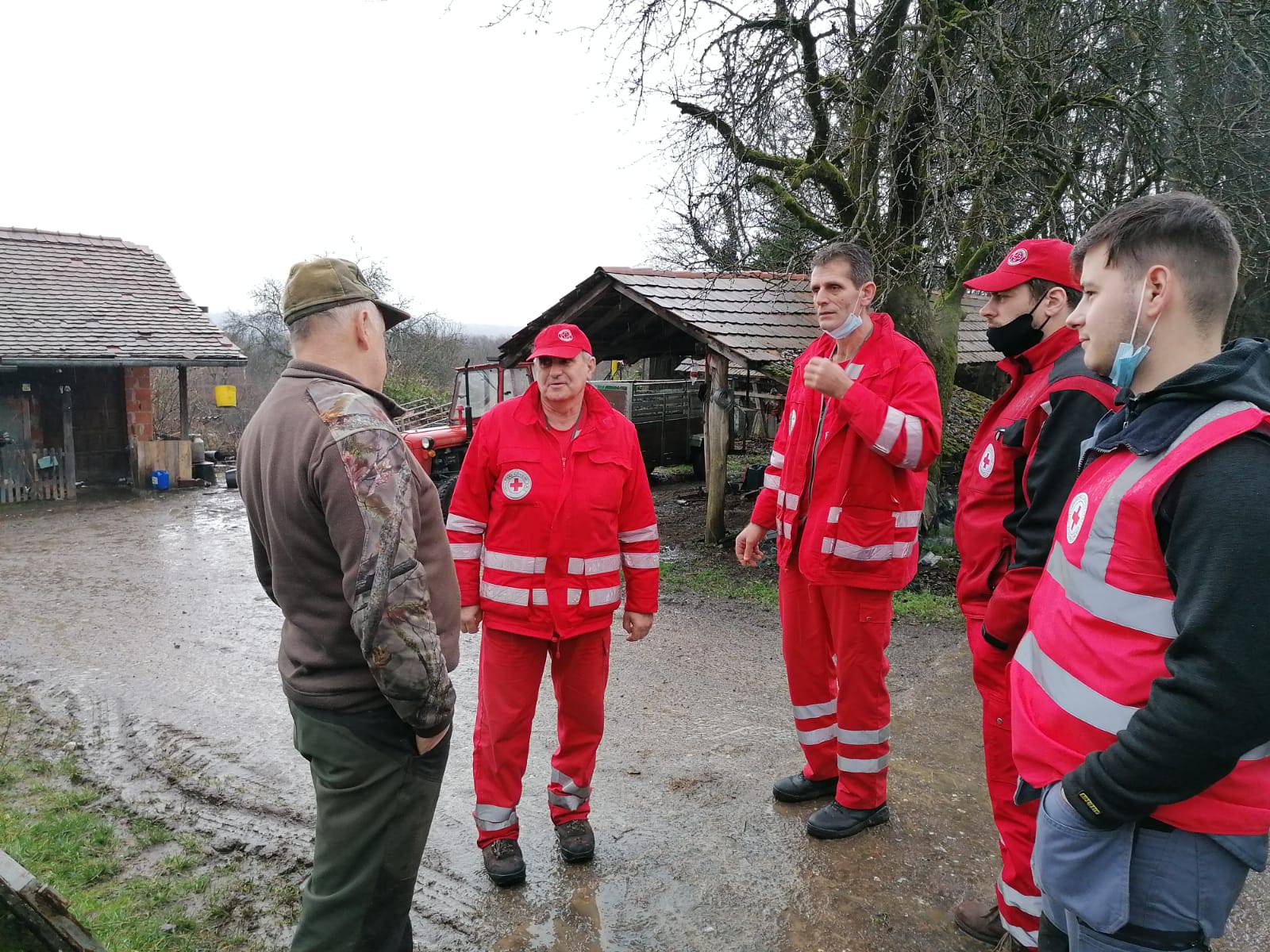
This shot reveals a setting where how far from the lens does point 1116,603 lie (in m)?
1.53

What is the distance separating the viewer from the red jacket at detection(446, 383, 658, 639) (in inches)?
123

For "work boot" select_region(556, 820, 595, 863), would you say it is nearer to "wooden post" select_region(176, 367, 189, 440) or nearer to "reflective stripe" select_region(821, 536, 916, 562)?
"reflective stripe" select_region(821, 536, 916, 562)

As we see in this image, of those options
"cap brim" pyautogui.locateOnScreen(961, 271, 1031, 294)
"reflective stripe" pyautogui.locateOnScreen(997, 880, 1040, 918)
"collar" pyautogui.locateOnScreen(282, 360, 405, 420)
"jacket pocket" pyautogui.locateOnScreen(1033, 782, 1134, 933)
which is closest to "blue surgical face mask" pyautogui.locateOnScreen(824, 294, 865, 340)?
"cap brim" pyautogui.locateOnScreen(961, 271, 1031, 294)

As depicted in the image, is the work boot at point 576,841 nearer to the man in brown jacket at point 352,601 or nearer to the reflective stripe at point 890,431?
the man in brown jacket at point 352,601

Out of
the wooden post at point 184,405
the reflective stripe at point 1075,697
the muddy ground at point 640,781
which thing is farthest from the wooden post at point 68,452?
the reflective stripe at point 1075,697

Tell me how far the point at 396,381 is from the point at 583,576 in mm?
Answer: 25810

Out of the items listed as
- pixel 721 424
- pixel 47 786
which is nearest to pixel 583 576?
pixel 47 786

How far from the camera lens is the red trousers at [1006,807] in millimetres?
2439

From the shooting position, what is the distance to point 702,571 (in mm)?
8852

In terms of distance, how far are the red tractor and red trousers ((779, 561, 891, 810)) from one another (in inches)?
289

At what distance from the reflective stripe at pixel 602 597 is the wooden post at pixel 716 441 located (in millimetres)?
6425

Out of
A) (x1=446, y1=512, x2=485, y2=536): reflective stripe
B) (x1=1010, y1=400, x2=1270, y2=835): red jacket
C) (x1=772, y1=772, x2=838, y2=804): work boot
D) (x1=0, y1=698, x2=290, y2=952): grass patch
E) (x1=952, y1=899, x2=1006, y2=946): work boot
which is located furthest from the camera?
(x1=772, y1=772, x2=838, y2=804): work boot

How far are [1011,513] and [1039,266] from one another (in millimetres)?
798

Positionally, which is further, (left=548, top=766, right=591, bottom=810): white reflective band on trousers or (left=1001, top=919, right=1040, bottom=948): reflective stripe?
(left=548, top=766, right=591, bottom=810): white reflective band on trousers
